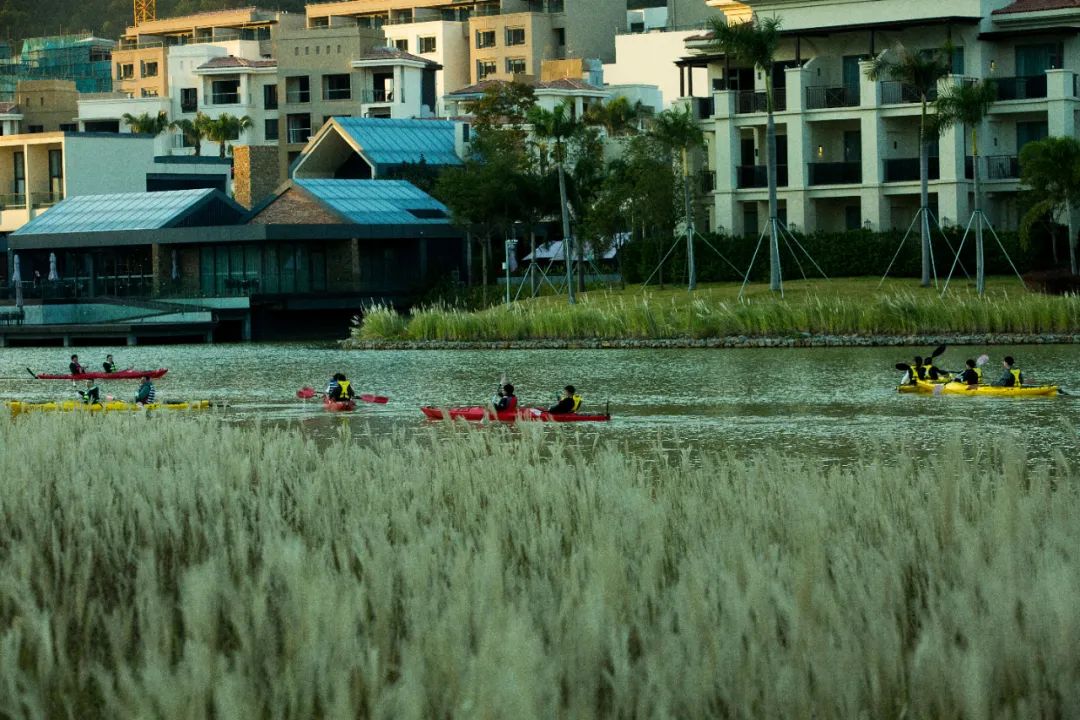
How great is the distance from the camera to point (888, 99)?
225 ft

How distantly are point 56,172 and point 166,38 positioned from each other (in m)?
74.9

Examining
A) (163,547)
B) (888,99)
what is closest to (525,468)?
(163,547)

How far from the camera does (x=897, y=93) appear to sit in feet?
225

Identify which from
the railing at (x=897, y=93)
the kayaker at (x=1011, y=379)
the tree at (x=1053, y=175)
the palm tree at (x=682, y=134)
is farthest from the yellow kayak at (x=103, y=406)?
the railing at (x=897, y=93)

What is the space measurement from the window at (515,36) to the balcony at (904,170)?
81.2m

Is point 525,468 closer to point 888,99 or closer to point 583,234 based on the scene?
point 888,99

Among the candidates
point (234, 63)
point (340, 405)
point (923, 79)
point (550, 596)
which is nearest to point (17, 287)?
point (923, 79)

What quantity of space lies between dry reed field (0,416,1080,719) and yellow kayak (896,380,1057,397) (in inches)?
773

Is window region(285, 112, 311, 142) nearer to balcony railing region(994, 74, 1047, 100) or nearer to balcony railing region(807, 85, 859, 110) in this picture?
balcony railing region(807, 85, 859, 110)

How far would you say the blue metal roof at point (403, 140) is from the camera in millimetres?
96831

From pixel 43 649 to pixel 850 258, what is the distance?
2274 inches

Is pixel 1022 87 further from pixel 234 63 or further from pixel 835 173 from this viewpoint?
pixel 234 63

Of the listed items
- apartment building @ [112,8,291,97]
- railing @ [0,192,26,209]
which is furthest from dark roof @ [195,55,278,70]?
railing @ [0,192,26,209]

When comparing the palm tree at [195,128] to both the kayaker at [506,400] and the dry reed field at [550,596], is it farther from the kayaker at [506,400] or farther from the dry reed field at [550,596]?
the dry reed field at [550,596]
